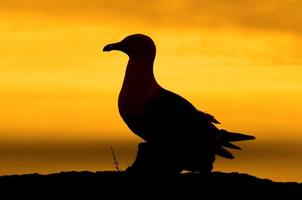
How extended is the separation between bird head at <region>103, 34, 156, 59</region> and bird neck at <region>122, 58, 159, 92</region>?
0.12 metres

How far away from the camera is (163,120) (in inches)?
615

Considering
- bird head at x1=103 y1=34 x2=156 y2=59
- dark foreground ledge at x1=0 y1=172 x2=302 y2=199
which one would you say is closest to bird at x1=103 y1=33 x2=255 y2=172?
bird head at x1=103 y1=34 x2=156 y2=59

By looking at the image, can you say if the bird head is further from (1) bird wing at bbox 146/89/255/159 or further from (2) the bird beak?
(1) bird wing at bbox 146/89/255/159

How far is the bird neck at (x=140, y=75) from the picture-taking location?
1541cm

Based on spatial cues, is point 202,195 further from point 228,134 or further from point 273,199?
point 228,134

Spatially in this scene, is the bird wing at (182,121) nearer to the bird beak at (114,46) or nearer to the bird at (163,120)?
the bird at (163,120)

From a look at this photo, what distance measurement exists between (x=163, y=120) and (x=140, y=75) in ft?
3.54

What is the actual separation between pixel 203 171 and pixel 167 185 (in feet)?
8.21

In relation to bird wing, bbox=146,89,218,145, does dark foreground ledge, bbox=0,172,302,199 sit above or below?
below

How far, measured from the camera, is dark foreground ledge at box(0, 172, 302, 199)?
1254cm

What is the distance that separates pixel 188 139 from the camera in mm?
15789

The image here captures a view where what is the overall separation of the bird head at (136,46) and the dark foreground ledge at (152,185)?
10.7 feet

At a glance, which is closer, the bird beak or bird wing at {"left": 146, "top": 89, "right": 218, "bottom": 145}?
bird wing at {"left": 146, "top": 89, "right": 218, "bottom": 145}

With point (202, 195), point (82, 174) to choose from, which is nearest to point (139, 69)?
point (82, 174)
